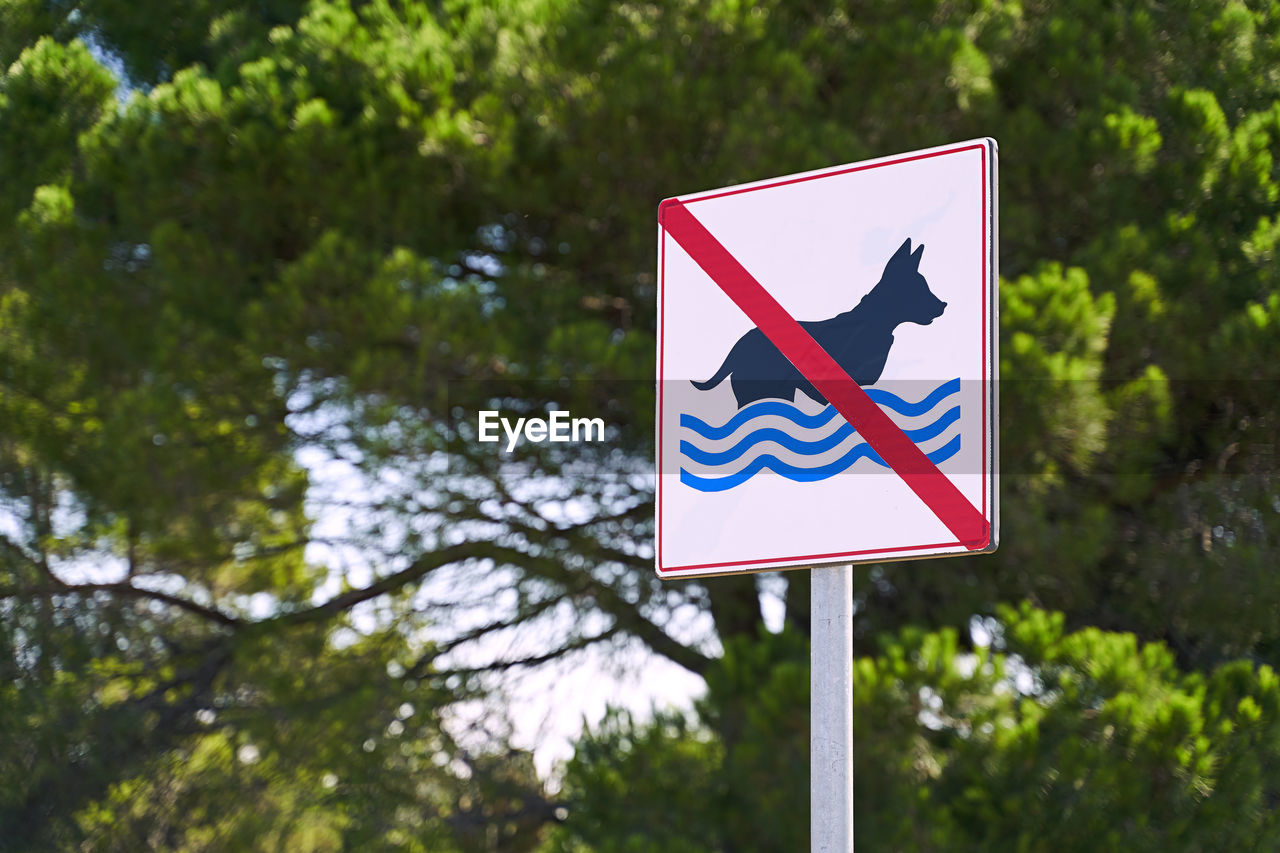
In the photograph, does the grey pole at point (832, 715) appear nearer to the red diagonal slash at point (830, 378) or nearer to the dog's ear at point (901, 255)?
the red diagonal slash at point (830, 378)

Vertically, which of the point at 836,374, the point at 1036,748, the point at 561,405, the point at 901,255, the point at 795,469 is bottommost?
the point at 1036,748

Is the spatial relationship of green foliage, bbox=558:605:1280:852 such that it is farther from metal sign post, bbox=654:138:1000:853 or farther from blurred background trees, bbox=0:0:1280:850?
metal sign post, bbox=654:138:1000:853

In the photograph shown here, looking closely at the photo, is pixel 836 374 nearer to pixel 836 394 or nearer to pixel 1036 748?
pixel 836 394

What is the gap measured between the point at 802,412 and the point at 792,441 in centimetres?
3

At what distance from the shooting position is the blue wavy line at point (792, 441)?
1211 mm

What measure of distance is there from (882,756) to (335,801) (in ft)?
8.67

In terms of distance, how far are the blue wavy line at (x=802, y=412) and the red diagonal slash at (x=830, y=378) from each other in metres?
0.01

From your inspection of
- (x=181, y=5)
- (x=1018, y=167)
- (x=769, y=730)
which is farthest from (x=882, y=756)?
(x=181, y=5)

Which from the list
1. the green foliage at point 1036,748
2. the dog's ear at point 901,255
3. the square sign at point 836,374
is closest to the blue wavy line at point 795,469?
the square sign at point 836,374

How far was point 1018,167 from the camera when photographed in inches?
192

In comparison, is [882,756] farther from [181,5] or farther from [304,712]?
[181,5]

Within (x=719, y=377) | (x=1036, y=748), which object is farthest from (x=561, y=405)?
(x=719, y=377)

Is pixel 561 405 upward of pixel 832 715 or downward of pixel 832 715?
upward

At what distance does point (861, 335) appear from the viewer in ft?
4.18
